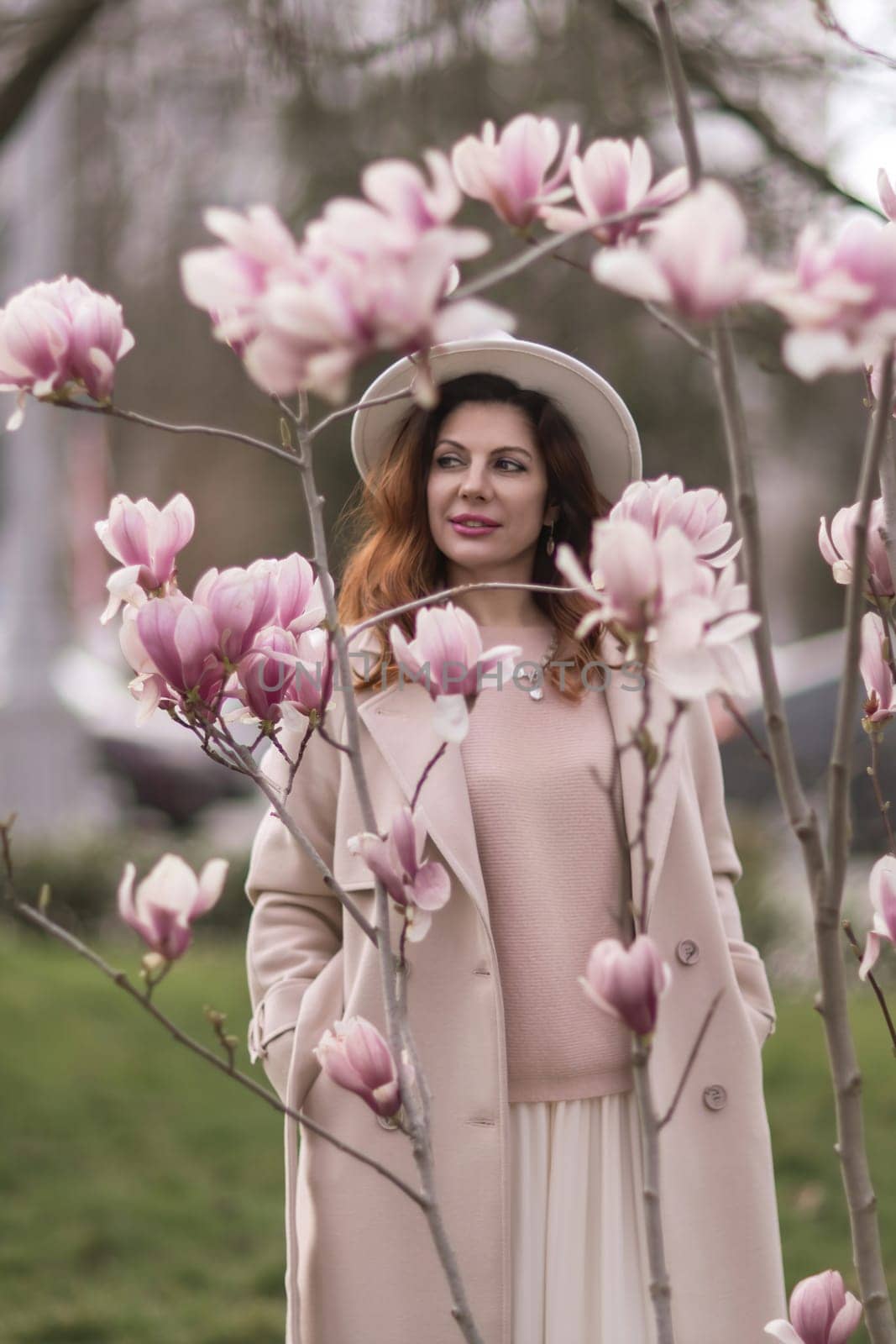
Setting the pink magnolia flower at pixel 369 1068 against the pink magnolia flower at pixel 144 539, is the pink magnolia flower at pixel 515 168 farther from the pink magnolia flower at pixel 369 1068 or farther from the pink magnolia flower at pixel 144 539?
the pink magnolia flower at pixel 369 1068

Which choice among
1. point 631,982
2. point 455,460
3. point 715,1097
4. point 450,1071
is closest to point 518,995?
point 450,1071

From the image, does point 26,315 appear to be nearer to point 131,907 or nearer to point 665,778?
point 131,907

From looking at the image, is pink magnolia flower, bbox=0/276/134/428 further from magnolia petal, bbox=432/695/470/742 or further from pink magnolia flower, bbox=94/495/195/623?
magnolia petal, bbox=432/695/470/742

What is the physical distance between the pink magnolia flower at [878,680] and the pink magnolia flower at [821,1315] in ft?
1.61

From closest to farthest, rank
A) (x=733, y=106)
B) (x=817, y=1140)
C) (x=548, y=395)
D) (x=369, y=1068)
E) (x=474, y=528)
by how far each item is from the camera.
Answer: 1. (x=369, y=1068)
2. (x=474, y=528)
3. (x=548, y=395)
4. (x=733, y=106)
5. (x=817, y=1140)

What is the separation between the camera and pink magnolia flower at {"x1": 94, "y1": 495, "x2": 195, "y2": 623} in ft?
4.53

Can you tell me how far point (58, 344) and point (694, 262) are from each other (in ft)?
1.67

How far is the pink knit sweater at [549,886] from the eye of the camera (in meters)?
1.88

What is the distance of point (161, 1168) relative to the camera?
12.7 feet

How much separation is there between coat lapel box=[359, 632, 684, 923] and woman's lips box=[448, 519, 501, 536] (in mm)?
212

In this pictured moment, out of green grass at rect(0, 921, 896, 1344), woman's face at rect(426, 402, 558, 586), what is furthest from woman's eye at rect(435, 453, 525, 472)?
green grass at rect(0, 921, 896, 1344)

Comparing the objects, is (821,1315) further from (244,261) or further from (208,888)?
(244,261)

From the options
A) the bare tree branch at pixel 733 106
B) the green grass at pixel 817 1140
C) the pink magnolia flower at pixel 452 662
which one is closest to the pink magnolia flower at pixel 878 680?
the pink magnolia flower at pixel 452 662

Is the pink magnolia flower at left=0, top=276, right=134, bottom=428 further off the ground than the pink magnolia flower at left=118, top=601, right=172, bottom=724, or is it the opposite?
the pink magnolia flower at left=0, top=276, right=134, bottom=428
